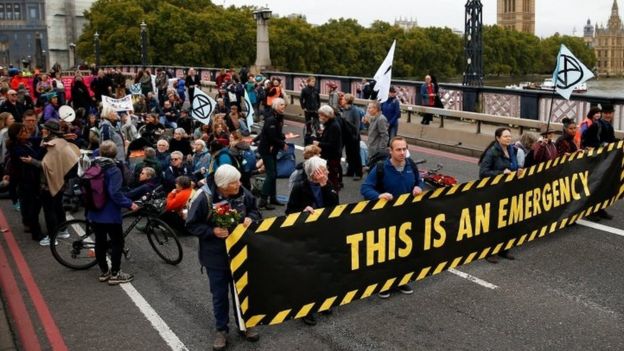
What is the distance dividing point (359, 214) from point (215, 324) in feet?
5.98

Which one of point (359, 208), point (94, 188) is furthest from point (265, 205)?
point (359, 208)

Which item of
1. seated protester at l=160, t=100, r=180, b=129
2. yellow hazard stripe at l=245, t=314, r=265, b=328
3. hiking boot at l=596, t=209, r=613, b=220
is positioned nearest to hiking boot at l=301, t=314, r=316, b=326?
yellow hazard stripe at l=245, t=314, r=265, b=328

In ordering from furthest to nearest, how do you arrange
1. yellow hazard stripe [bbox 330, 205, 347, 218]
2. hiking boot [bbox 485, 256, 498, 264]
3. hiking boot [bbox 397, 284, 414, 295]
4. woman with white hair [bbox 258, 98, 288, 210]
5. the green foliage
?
1. the green foliage
2. woman with white hair [bbox 258, 98, 288, 210]
3. hiking boot [bbox 485, 256, 498, 264]
4. hiking boot [bbox 397, 284, 414, 295]
5. yellow hazard stripe [bbox 330, 205, 347, 218]

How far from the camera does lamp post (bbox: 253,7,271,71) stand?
1131 inches

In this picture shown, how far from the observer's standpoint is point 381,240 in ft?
22.9

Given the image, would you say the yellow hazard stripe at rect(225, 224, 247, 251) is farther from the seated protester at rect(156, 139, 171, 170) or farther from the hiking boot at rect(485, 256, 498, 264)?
the seated protester at rect(156, 139, 171, 170)

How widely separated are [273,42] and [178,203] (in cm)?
8764

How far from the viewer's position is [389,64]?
13.4m

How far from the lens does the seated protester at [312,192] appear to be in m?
6.91

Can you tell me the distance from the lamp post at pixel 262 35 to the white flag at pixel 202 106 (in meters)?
15.3

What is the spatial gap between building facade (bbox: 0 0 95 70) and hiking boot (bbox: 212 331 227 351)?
405 ft

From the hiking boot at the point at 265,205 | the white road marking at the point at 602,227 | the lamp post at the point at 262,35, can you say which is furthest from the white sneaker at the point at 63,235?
the lamp post at the point at 262,35

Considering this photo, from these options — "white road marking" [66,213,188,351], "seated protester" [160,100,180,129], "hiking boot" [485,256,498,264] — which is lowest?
"white road marking" [66,213,188,351]

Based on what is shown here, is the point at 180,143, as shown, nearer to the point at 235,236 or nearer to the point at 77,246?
the point at 77,246
